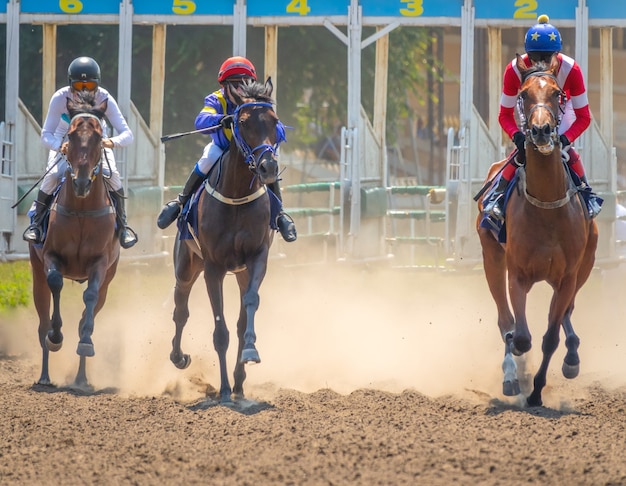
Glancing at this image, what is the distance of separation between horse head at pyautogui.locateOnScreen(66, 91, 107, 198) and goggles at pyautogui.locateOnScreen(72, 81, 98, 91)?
58 centimetres

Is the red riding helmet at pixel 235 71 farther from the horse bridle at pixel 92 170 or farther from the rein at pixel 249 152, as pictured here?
the horse bridle at pixel 92 170

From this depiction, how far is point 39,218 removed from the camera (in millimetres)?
10469

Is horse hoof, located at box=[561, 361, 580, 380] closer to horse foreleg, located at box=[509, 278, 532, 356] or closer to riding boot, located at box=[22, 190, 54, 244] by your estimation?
horse foreleg, located at box=[509, 278, 532, 356]

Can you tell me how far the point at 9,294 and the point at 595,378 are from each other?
24.0 ft

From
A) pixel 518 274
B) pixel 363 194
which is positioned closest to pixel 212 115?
pixel 518 274

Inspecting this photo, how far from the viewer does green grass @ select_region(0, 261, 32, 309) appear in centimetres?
1457

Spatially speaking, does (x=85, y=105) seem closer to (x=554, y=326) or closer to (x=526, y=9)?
(x=554, y=326)

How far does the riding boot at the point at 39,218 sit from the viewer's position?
34.1 feet

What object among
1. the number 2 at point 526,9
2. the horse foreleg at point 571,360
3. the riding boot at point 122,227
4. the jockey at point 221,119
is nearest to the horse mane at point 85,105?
the riding boot at point 122,227

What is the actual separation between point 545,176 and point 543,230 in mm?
377

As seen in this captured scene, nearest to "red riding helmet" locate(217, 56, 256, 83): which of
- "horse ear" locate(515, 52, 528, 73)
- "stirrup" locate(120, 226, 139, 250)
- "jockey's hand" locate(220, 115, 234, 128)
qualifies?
"jockey's hand" locate(220, 115, 234, 128)

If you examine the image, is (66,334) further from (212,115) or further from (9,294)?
(212,115)

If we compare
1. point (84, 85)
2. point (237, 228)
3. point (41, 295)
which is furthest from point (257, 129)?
point (41, 295)

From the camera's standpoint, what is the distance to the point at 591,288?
16766 millimetres
